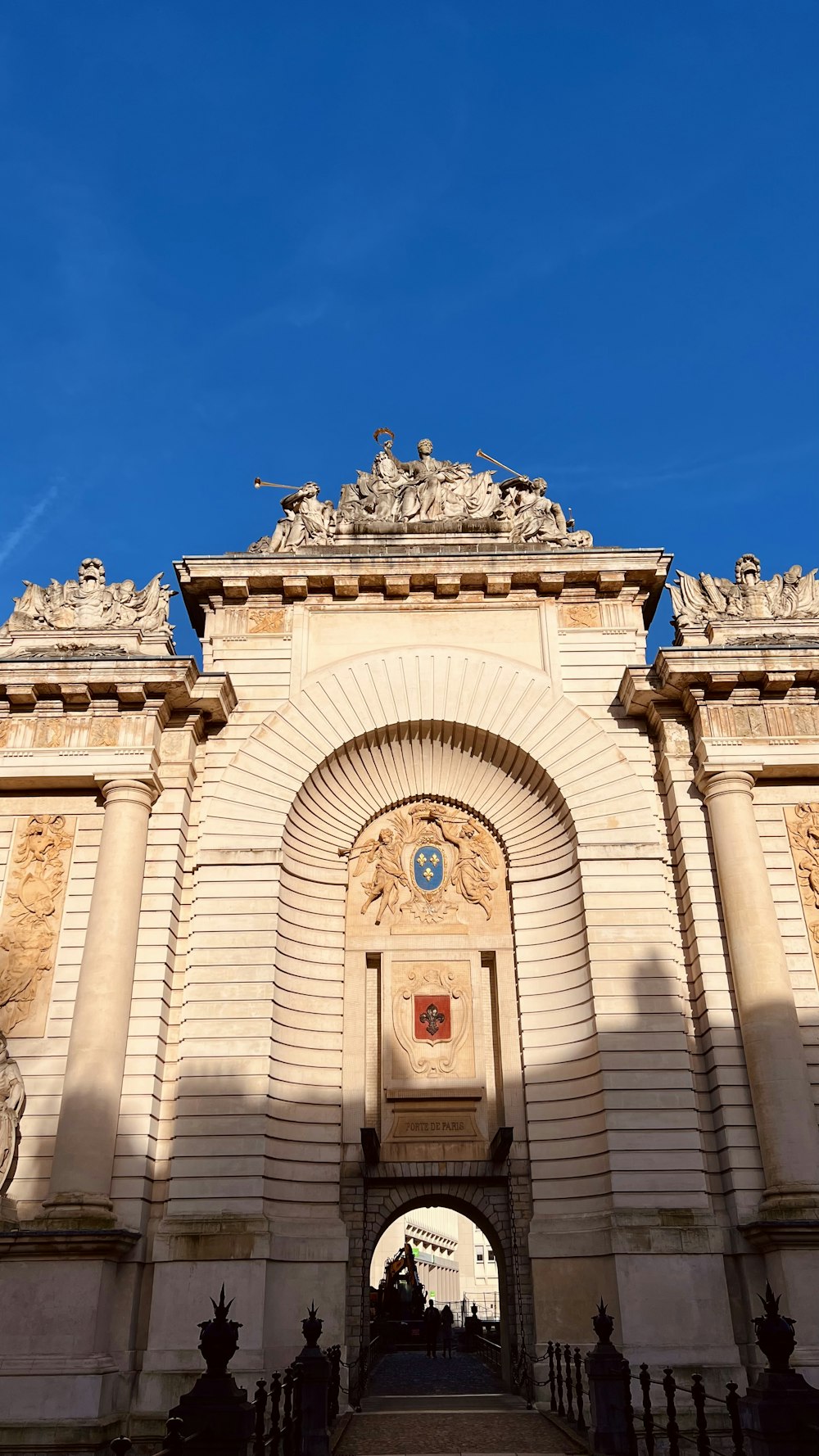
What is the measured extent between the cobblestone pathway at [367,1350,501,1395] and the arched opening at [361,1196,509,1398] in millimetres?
18

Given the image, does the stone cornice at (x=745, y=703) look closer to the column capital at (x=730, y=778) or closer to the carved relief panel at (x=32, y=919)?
the column capital at (x=730, y=778)

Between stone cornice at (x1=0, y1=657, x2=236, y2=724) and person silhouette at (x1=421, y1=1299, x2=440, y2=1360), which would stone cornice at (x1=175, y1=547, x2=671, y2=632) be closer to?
stone cornice at (x1=0, y1=657, x2=236, y2=724)

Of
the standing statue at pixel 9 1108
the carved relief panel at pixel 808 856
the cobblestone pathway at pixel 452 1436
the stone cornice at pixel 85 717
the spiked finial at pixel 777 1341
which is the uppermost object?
the stone cornice at pixel 85 717

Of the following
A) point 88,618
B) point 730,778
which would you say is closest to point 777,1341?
point 730,778

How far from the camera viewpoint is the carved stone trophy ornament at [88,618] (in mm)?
20094

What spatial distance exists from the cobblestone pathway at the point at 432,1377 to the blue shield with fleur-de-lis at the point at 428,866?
8.58 metres

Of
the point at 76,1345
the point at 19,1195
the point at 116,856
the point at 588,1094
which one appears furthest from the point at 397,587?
the point at 76,1345

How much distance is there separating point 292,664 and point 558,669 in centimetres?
516

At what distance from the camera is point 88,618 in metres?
20.6

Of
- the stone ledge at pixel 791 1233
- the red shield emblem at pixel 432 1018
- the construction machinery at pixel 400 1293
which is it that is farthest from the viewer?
the construction machinery at pixel 400 1293

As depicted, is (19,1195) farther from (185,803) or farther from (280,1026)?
(185,803)

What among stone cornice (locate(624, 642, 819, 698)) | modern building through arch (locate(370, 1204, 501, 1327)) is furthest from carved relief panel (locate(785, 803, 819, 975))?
modern building through arch (locate(370, 1204, 501, 1327))

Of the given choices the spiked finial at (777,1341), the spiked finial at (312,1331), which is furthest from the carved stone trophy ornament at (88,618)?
the spiked finial at (777,1341)

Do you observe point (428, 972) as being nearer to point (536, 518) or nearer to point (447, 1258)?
point (536, 518)
